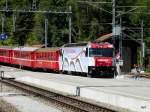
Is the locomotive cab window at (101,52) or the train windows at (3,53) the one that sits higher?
the locomotive cab window at (101,52)

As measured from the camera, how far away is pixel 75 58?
154 feet

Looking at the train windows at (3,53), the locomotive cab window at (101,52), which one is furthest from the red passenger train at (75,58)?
the train windows at (3,53)

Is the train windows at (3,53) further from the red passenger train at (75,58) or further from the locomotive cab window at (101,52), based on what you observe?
the locomotive cab window at (101,52)

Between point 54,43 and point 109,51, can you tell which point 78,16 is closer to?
point 54,43

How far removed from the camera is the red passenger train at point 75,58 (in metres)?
43.4

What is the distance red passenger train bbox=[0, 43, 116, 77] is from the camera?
43.4m

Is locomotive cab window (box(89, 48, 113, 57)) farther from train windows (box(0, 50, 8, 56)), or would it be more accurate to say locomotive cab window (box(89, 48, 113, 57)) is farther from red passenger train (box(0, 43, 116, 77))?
train windows (box(0, 50, 8, 56))

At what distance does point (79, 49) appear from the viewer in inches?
1794

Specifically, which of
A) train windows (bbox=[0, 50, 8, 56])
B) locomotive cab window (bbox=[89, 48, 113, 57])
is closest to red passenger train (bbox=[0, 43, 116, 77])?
locomotive cab window (bbox=[89, 48, 113, 57])

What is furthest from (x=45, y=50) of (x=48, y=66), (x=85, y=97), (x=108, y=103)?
(x=108, y=103)

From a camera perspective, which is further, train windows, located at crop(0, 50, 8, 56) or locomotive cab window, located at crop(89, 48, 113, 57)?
train windows, located at crop(0, 50, 8, 56)

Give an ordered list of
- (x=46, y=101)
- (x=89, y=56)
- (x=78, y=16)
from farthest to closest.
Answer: (x=78, y=16)
(x=89, y=56)
(x=46, y=101)

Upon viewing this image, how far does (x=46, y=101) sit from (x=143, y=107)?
6964mm

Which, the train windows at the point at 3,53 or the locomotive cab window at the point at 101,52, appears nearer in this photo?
the locomotive cab window at the point at 101,52
